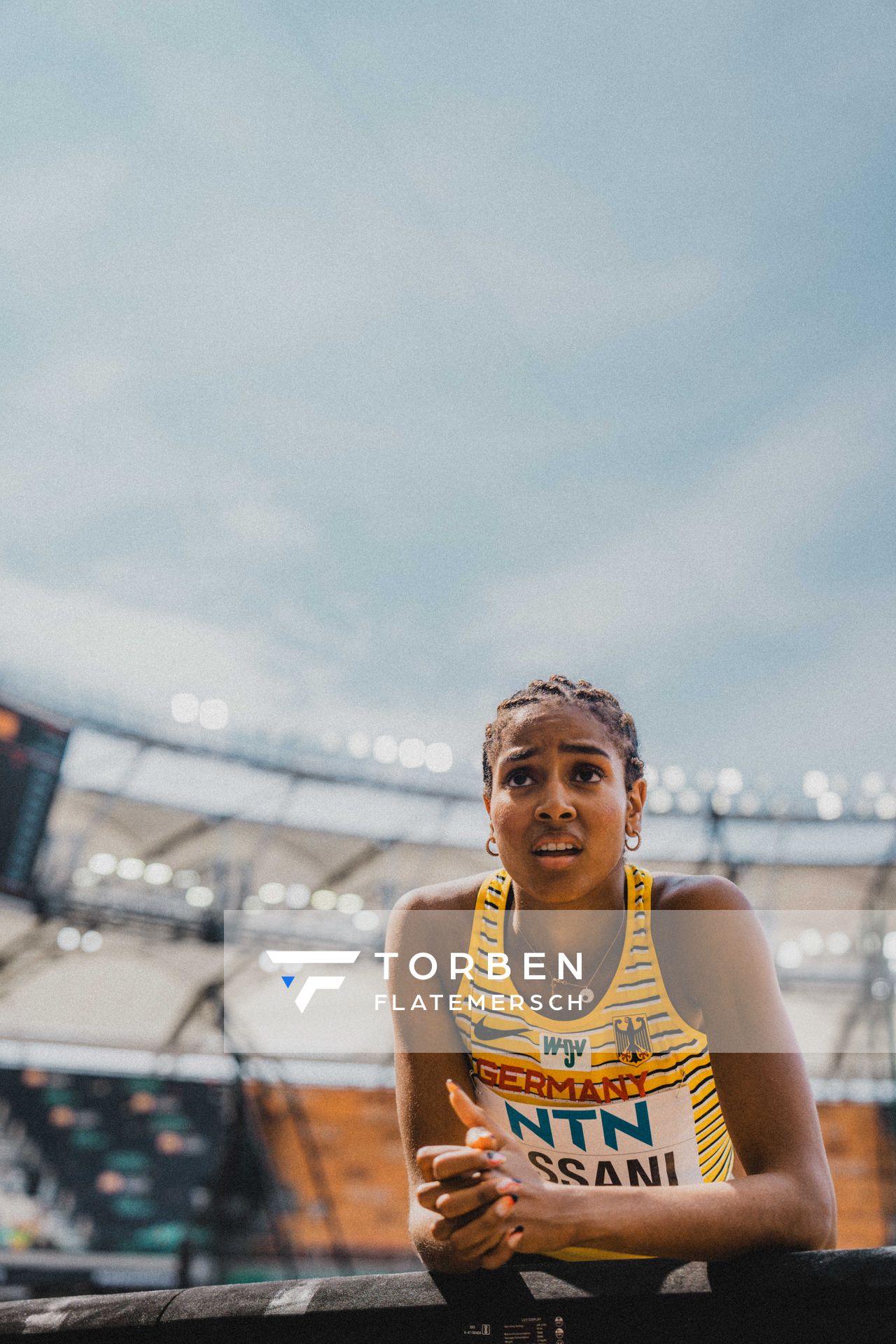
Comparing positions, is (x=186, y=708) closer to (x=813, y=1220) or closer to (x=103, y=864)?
(x=103, y=864)

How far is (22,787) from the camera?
Answer: 10789 millimetres

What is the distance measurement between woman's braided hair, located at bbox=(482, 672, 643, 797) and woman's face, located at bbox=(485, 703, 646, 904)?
1.0 inches

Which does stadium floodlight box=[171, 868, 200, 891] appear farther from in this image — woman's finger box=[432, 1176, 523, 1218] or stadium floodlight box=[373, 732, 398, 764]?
woman's finger box=[432, 1176, 523, 1218]

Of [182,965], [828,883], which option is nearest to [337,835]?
[182,965]

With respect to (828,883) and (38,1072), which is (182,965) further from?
(828,883)

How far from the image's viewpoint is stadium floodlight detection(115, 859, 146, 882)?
1441 cm

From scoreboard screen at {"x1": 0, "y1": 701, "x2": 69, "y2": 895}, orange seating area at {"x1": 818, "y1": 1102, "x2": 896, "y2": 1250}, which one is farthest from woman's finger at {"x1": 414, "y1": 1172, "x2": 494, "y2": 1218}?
orange seating area at {"x1": 818, "y1": 1102, "x2": 896, "y2": 1250}

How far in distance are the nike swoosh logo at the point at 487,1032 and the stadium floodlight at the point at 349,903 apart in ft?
45.1

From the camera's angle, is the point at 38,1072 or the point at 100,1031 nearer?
the point at 38,1072

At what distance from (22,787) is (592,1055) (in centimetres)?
1050

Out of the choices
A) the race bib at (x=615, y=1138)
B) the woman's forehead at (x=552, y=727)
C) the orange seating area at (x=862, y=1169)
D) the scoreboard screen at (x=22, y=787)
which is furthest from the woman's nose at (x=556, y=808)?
the orange seating area at (x=862, y=1169)

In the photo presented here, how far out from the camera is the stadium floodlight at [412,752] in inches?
592

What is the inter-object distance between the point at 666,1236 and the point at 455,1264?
0.95 ft

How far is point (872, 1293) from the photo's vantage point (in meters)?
1.12
